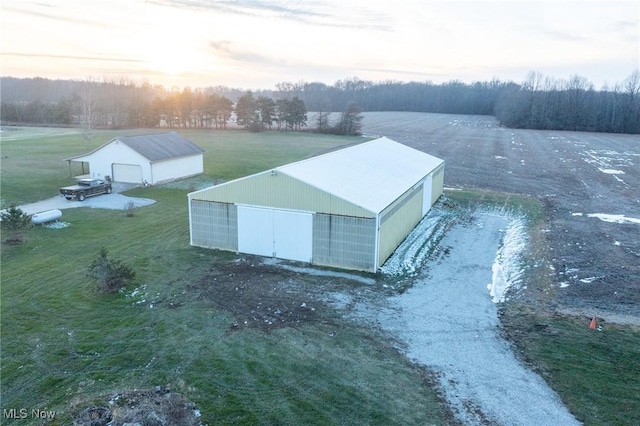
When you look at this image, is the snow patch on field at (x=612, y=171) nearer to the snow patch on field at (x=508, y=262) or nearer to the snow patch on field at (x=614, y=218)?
the snow patch on field at (x=614, y=218)

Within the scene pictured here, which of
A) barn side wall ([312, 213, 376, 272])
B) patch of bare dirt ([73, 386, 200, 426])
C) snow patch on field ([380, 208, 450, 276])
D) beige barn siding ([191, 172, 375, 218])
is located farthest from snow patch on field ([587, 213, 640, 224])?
patch of bare dirt ([73, 386, 200, 426])

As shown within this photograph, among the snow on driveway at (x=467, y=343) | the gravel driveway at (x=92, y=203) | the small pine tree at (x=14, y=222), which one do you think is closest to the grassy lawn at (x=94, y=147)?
the gravel driveway at (x=92, y=203)

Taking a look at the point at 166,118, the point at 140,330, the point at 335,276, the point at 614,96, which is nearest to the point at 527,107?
the point at 614,96

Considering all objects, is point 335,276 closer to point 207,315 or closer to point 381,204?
point 381,204

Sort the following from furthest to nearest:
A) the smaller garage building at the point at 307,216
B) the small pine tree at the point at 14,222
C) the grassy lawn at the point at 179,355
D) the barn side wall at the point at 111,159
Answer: the barn side wall at the point at 111,159 < the small pine tree at the point at 14,222 < the smaller garage building at the point at 307,216 < the grassy lawn at the point at 179,355

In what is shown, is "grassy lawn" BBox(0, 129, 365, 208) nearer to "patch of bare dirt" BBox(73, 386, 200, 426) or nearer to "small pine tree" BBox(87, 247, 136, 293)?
"small pine tree" BBox(87, 247, 136, 293)

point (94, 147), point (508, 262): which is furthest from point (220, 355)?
point (94, 147)

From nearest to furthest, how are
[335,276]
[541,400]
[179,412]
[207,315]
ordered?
1. [179,412]
2. [541,400]
3. [207,315]
4. [335,276]

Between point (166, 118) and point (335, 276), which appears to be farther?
point (166, 118)
